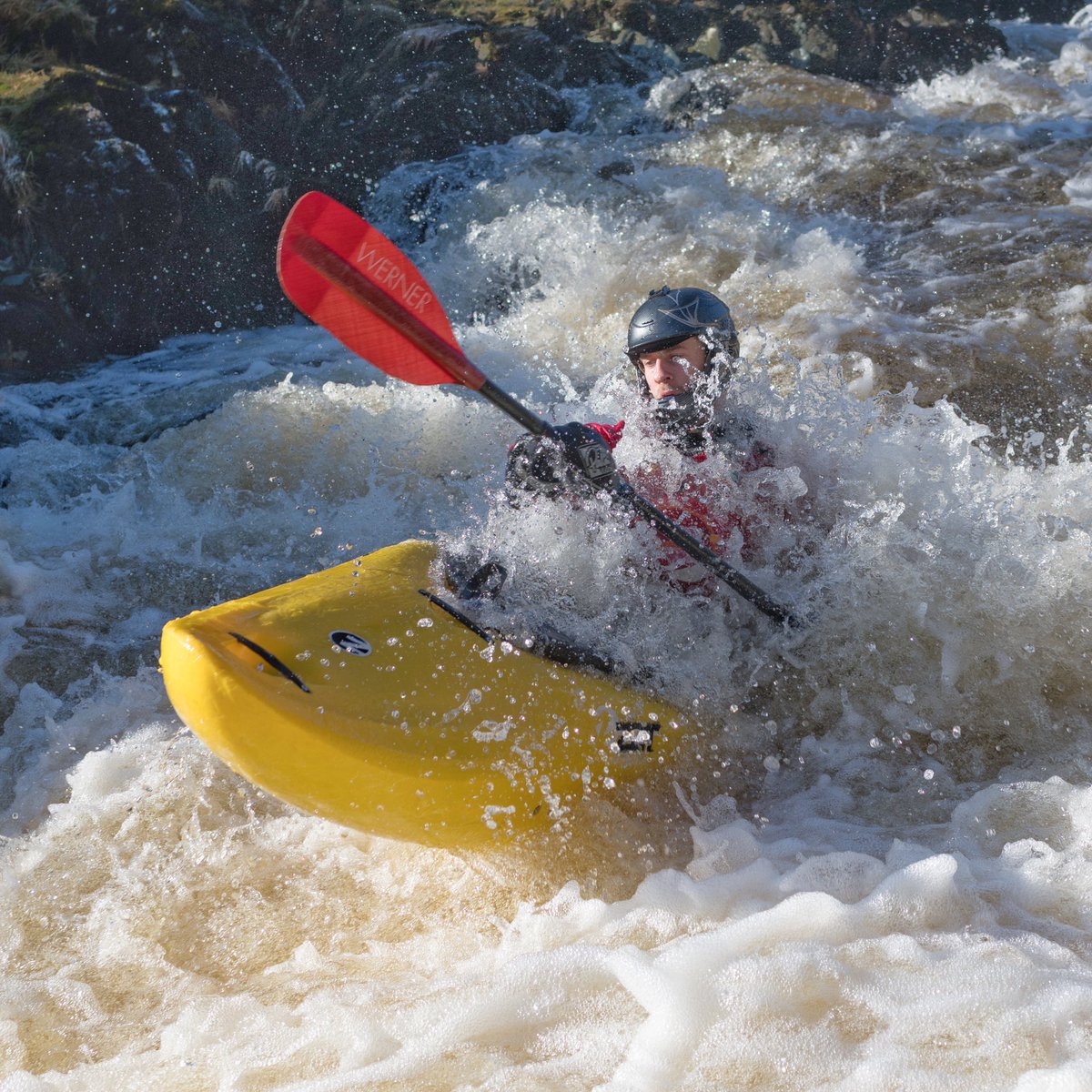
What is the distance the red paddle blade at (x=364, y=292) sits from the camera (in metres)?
2.65

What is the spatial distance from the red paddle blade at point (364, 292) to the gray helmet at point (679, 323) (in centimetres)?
68

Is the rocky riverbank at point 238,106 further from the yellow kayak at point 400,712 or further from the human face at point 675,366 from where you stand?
the yellow kayak at point 400,712

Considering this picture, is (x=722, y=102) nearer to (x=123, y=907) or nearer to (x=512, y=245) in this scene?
(x=512, y=245)

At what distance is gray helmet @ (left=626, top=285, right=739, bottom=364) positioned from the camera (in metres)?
3.29

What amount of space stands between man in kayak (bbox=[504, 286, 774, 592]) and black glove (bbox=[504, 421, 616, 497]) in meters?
0.22

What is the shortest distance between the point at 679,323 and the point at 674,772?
4.66 feet

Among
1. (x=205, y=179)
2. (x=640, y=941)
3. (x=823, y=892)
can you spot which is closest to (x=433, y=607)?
(x=640, y=941)

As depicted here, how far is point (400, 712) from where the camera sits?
2.48 m

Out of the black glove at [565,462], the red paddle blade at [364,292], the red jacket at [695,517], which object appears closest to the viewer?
the red paddle blade at [364,292]

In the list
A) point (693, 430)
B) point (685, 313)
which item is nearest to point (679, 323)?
point (685, 313)

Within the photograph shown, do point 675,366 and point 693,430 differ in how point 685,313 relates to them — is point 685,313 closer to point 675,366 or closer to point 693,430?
point 675,366

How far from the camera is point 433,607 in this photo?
2756 mm

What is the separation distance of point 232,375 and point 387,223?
225 centimetres

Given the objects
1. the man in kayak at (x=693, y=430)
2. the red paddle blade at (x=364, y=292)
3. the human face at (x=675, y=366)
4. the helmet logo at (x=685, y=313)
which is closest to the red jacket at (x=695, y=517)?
the man in kayak at (x=693, y=430)
